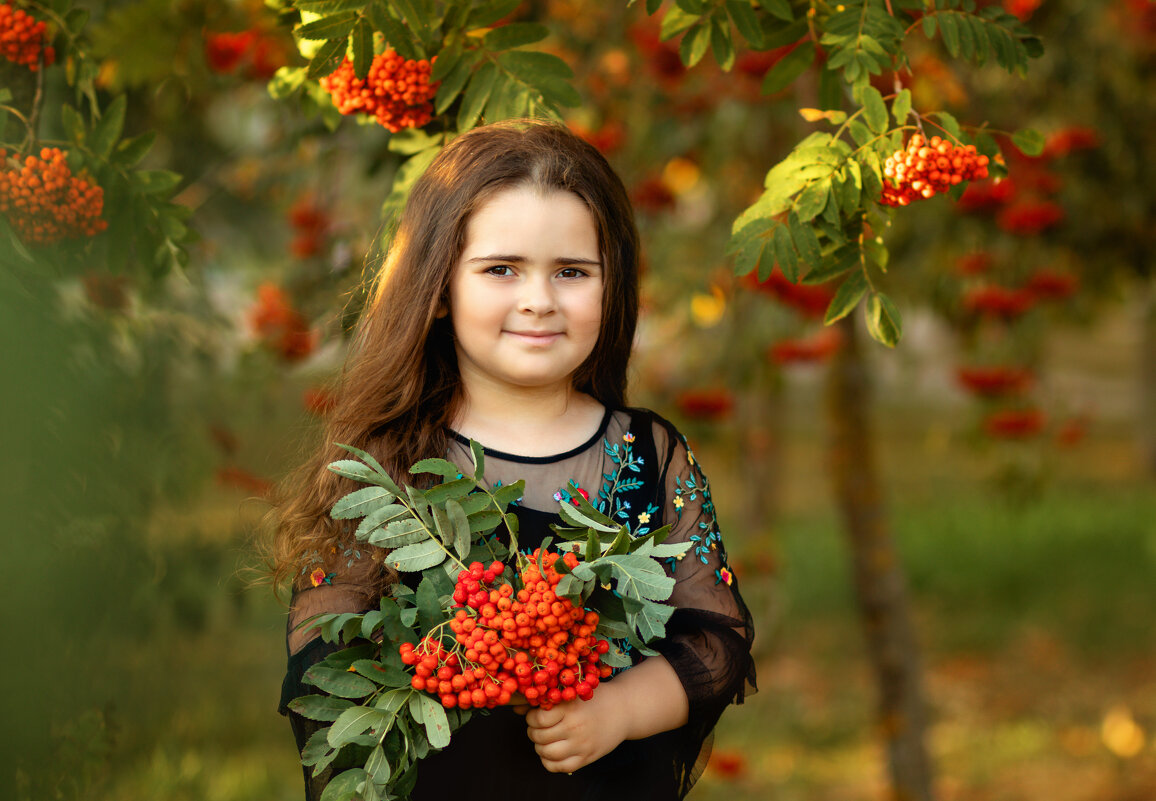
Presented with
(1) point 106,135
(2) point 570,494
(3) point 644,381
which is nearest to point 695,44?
(2) point 570,494

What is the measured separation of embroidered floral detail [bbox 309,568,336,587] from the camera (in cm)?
131

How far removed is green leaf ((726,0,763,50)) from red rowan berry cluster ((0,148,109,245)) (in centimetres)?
97

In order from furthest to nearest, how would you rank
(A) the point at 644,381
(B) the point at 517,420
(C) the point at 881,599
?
(A) the point at 644,381 → (C) the point at 881,599 → (B) the point at 517,420

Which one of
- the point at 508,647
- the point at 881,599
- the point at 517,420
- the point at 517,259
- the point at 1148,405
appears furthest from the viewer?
the point at 1148,405

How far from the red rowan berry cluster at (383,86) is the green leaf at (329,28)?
0.10 metres

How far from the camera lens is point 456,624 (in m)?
1.13

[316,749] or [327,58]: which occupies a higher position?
[327,58]

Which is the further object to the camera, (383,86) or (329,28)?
(383,86)

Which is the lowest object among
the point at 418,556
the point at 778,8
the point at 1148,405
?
the point at 1148,405

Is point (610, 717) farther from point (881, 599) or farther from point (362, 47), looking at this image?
point (881, 599)

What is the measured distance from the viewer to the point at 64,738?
1.26 meters

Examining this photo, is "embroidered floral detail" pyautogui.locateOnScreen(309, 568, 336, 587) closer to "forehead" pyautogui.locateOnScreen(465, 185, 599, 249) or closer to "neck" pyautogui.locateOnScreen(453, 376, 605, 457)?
"neck" pyautogui.locateOnScreen(453, 376, 605, 457)

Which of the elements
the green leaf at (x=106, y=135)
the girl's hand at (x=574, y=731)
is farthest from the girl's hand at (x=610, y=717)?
the green leaf at (x=106, y=135)

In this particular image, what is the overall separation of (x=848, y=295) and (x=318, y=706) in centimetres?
89
